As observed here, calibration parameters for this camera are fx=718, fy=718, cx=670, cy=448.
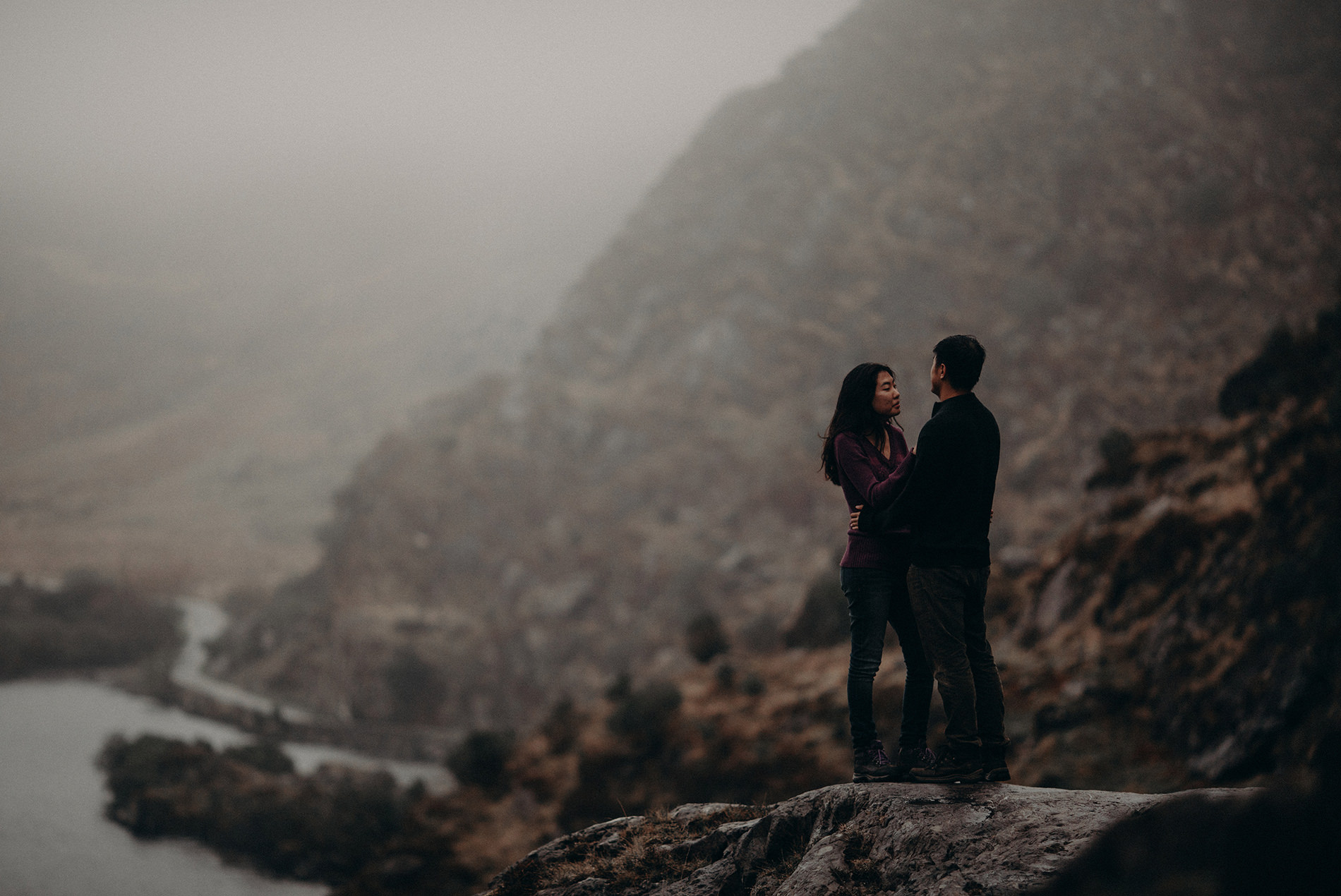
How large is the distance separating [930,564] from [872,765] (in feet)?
4.94

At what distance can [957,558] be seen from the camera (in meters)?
4.36

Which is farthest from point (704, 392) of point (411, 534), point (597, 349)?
point (411, 534)

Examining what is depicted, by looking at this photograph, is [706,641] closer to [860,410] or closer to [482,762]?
[482,762]

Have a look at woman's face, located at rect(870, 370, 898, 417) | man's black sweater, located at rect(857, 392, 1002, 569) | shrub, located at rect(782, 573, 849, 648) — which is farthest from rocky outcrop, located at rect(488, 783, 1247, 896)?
shrub, located at rect(782, 573, 849, 648)

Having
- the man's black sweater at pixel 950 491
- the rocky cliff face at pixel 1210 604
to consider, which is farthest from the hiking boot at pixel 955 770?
the rocky cliff face at pixel 1210 604

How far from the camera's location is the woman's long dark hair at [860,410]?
4.82 meters

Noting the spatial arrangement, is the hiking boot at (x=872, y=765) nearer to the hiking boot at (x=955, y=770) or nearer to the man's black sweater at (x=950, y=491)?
the hiking boot at (x=955, y=770)

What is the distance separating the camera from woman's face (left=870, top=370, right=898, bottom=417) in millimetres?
4766

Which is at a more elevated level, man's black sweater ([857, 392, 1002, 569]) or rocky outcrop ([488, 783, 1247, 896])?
man's black sweater ([857, 392, 1002, 569])

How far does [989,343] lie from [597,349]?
29.9 m

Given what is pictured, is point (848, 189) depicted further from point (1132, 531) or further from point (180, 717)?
point (180, 717)

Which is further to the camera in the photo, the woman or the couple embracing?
the woman

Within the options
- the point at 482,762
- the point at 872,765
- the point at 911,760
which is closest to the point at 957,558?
the point at 911,760

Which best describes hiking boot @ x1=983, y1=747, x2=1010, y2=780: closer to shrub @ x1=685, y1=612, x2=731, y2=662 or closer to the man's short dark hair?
the man's short dark hair
